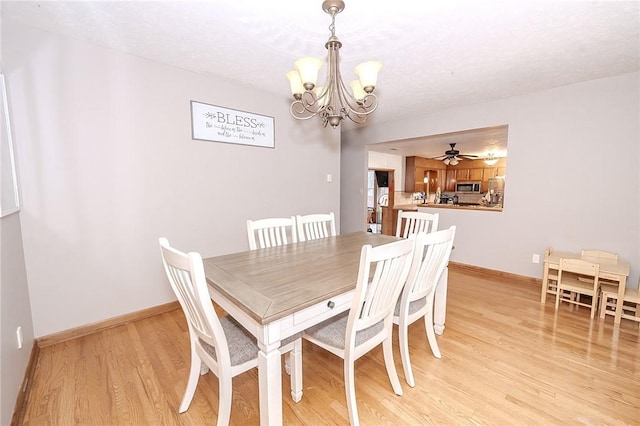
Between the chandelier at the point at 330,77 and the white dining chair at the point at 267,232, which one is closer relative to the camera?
the chandelier at the point at 330,77

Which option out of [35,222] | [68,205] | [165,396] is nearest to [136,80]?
[68,205]

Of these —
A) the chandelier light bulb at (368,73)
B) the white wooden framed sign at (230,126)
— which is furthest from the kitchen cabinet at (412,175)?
the chandelier light bulb at (368,73)

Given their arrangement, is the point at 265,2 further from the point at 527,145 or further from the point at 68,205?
the point at 527,145

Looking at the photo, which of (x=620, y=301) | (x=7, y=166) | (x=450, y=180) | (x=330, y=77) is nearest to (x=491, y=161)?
(x=450, y=180)

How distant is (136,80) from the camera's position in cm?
221

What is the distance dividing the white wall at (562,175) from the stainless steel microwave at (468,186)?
464cm

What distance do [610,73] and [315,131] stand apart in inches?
118

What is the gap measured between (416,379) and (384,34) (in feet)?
7.52

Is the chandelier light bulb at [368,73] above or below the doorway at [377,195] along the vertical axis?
above

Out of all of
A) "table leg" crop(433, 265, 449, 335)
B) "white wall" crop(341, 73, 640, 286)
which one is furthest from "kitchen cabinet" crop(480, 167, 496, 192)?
"table leg" crop(433, 265, 449, 335)

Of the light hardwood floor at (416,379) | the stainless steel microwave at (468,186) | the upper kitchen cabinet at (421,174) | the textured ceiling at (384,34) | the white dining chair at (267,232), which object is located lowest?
the light hardwood floor at (416,379)

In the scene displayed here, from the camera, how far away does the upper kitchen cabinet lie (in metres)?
7.13

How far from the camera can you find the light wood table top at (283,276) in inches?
42.9

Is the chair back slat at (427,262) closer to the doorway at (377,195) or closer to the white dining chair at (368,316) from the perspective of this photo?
the white dining chair at (368,316)
